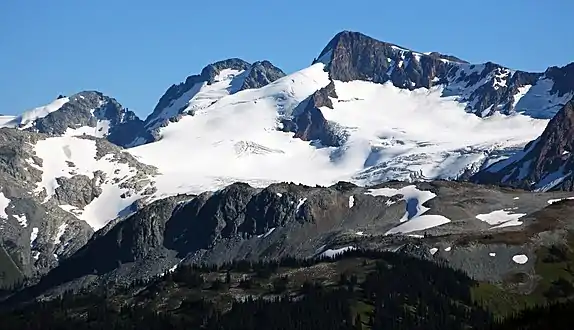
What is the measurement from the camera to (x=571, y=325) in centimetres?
6206

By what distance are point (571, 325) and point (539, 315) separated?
154 inches

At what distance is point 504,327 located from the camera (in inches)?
2608

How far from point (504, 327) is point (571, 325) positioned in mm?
5164

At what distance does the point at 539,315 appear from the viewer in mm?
65875

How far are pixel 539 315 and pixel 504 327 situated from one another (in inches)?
86.0

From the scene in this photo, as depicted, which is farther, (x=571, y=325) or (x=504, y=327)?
(x=504, y=327)
